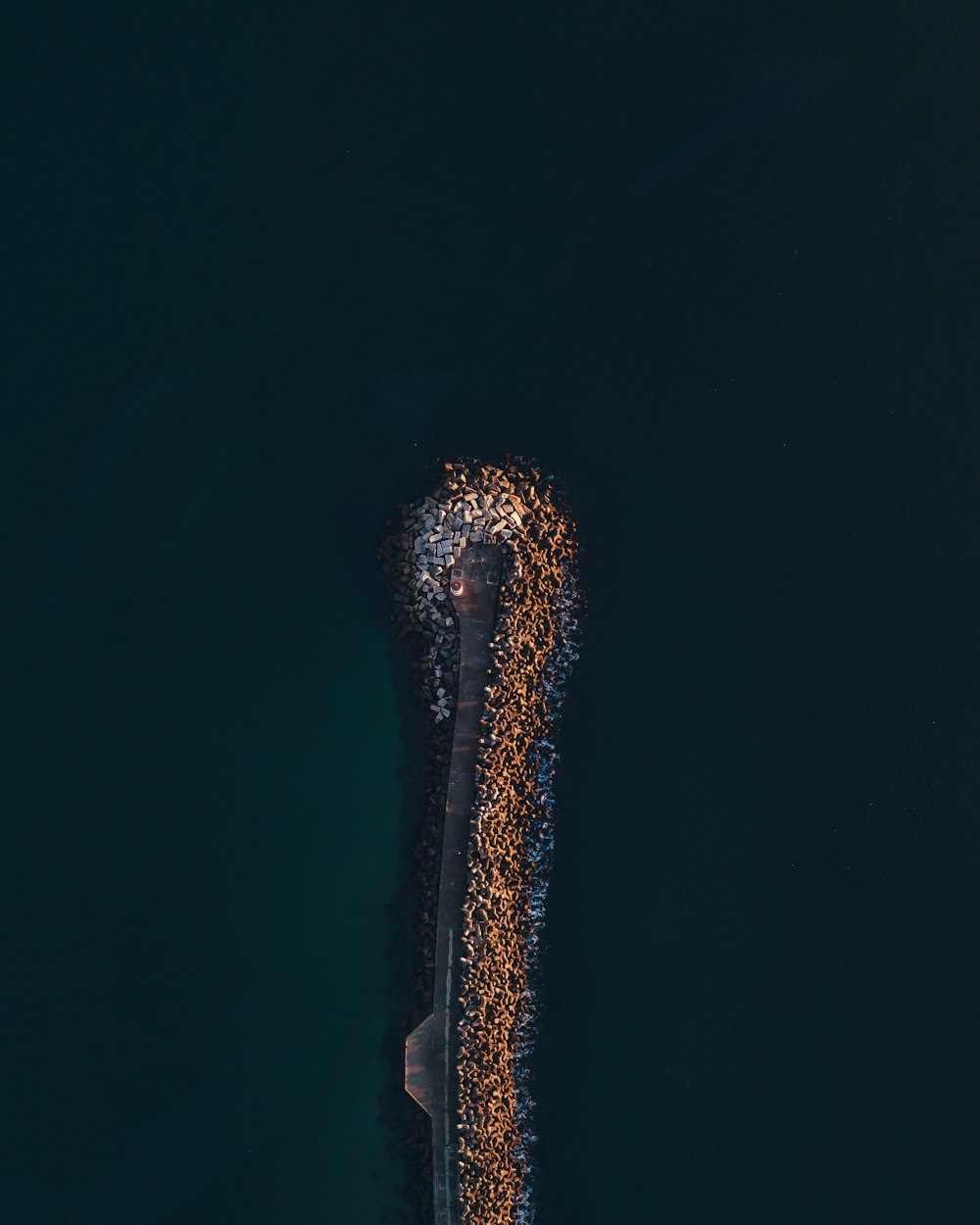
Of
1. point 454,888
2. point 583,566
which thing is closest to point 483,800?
point 454,888

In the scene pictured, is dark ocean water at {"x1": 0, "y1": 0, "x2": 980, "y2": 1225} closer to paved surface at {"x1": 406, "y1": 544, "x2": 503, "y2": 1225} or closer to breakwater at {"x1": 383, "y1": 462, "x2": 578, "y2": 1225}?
breakwater at {"x1": 383, "y1": 462, "x2": 578, "y2": 1225}

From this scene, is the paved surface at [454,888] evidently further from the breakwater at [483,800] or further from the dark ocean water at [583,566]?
the dark ocean water at [583,566]

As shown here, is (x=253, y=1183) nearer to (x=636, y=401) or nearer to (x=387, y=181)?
(x=636, y=401)

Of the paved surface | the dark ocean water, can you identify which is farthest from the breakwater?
the dark ocean water

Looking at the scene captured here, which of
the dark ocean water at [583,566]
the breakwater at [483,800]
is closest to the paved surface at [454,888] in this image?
the breakwater at [483,800]

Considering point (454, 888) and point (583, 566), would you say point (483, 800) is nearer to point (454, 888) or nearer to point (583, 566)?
point (454, 888)

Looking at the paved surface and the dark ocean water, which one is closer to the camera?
the paved surface

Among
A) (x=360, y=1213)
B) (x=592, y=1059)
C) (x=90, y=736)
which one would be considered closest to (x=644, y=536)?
(x=592, y=1059)
